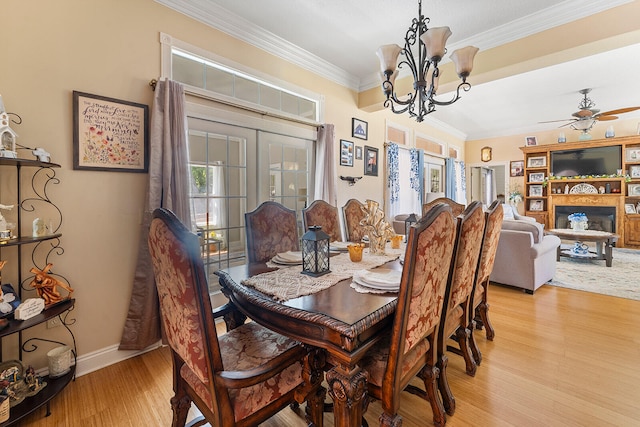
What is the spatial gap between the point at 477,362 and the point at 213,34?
11.4ft

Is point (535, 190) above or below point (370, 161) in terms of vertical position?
below

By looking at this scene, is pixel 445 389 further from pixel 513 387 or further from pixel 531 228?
pixel 531 228

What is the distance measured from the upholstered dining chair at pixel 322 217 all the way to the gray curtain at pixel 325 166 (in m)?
0.84

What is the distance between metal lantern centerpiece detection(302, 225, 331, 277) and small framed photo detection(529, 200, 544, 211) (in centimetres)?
782

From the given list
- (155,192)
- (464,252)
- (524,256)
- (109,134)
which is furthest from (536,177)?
(109,134)

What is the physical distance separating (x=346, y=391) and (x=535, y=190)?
27.3 feet

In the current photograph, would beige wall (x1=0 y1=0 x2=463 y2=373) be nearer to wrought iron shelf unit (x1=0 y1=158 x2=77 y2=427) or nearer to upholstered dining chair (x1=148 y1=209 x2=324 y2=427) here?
wrought iron shelf unit (x1=0 y1=158 x2=77 y2=427)

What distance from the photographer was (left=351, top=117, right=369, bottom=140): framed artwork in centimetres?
417

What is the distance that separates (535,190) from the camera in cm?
732

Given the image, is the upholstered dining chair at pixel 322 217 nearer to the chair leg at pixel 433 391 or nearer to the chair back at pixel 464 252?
the chair back at pixel 464 252

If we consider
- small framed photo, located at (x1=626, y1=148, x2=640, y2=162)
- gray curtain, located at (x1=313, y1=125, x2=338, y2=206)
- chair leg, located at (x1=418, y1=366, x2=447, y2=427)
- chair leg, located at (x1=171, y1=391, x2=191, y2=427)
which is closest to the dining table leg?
chair leg, located at (x1=418, y1=366, x2=447, y2=427)

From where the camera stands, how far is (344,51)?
336 cm

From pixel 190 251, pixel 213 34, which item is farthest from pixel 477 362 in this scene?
pixel 213 34

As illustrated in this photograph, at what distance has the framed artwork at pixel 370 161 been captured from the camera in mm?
4449
